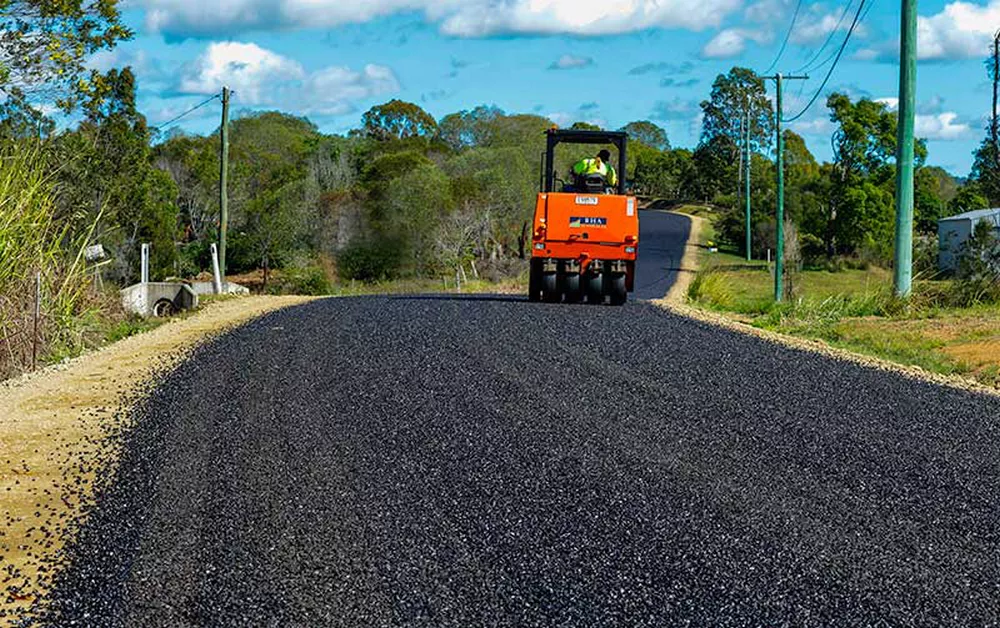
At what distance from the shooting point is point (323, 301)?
24.1 meters

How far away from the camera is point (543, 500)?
7.72 m

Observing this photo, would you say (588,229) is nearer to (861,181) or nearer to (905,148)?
(905,148)

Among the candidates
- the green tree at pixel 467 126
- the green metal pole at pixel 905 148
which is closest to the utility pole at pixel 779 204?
the green metal pole at pixel 905 148

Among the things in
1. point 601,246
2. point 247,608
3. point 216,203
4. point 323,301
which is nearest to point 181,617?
point 247,608

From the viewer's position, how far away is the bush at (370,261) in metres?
56.8

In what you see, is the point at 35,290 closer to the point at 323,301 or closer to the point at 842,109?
the point at 323,301

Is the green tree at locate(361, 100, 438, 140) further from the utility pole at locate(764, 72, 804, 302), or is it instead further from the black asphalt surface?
the utility pole at locate(764, 72, 804, 302)

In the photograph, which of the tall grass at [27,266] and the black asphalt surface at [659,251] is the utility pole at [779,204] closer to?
the black asphalt surface at [659,251]

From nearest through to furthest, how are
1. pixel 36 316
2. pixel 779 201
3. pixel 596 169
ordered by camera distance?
pixel 36 316 → pixel 596 169 → pixel 779 201

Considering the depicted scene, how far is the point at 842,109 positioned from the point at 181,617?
68.7 meters

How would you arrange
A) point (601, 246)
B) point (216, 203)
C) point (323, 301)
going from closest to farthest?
point (601, 246) < point (323, 301) < point (216, 203)

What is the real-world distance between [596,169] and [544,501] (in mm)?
15036

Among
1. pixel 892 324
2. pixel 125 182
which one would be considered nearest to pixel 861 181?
pixel 125 182

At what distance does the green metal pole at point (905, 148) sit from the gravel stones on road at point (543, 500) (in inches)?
361
